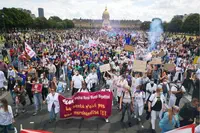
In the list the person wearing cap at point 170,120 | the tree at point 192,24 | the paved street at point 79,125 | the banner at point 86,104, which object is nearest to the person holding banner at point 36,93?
the paved street at point 79,125

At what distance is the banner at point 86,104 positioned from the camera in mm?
7914

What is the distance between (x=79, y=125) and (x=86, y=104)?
31.4 inches

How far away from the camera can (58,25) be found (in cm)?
11156

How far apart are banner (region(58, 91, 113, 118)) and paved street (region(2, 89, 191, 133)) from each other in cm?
32

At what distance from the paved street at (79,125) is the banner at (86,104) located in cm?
32

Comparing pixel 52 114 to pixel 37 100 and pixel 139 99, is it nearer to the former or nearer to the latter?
pixel 37 100

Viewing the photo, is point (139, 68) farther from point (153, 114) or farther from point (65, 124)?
point (65, 124)

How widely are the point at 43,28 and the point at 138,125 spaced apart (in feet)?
297

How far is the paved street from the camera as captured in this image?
24.5 ft

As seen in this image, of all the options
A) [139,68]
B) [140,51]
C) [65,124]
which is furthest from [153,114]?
[140,51]

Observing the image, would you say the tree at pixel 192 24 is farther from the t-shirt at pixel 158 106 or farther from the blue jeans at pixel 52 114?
the blue jeans at pixel 52 114

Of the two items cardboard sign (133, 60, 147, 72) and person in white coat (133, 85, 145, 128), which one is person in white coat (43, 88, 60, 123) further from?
cardboard sign (133, 60, 147, 72)

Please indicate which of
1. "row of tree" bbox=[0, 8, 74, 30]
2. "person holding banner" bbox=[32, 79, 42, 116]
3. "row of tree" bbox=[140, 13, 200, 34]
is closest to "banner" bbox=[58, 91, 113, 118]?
"person holding banner" bbox=[32, 79, 42, 116]

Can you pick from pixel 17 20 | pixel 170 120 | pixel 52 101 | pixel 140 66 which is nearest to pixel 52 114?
pixel 52 101
